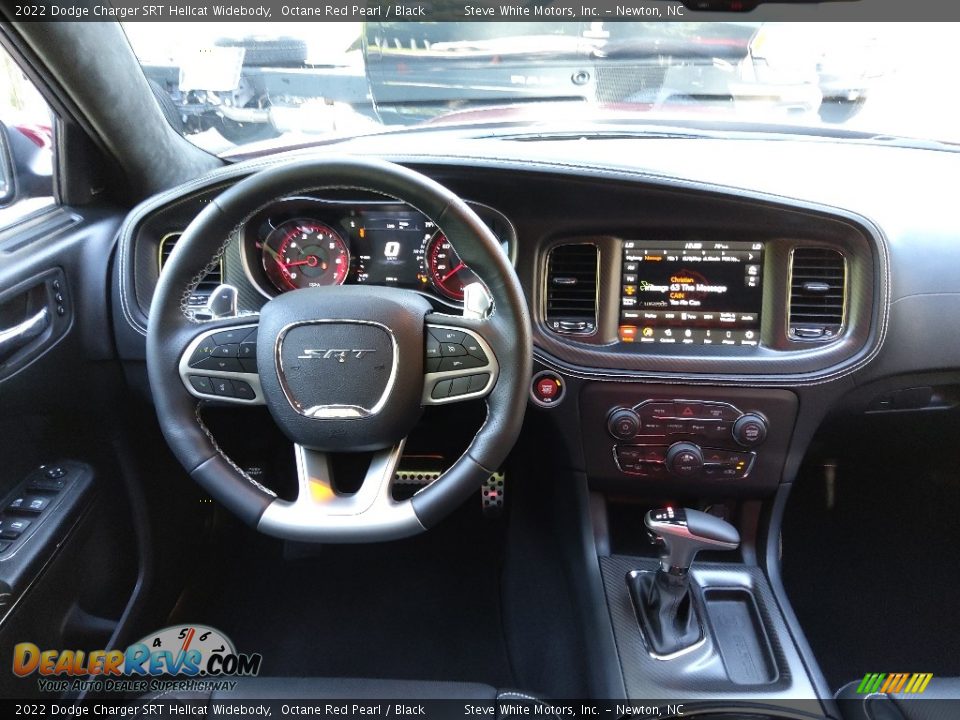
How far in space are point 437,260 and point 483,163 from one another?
260mm

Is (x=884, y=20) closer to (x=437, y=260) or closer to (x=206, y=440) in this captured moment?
(x=437, y=260)

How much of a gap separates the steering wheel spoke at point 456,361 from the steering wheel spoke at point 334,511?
0.17m

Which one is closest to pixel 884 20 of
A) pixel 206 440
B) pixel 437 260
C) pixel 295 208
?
pixel 437 260

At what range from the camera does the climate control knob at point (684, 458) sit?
1.85 metres

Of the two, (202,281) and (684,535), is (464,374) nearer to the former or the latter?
(684,535)

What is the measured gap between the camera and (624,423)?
1.85m

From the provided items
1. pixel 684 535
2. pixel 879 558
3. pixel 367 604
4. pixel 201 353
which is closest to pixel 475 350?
pixel 201 353

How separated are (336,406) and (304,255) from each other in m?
0.64

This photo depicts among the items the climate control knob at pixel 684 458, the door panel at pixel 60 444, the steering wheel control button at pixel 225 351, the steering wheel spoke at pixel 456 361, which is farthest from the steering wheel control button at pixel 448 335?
the door panel at pixel 60 444

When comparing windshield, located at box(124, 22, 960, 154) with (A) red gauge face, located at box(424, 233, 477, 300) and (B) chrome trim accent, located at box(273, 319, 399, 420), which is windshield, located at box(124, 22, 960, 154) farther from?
(B) chrome trim accent, located at box(273, 319, 399, 420)

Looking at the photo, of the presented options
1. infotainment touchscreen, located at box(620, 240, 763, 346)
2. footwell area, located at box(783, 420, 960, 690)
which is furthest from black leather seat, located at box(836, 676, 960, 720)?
infotainment touchscreen, located at box(620, 240, 763, 346)

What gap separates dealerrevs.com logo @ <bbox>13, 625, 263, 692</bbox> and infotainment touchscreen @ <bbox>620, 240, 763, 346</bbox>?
1241 millimetres

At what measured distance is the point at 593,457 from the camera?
1940mm

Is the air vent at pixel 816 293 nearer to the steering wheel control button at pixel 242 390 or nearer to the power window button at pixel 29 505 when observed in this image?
the steering wheel control button at pixel 242 390
